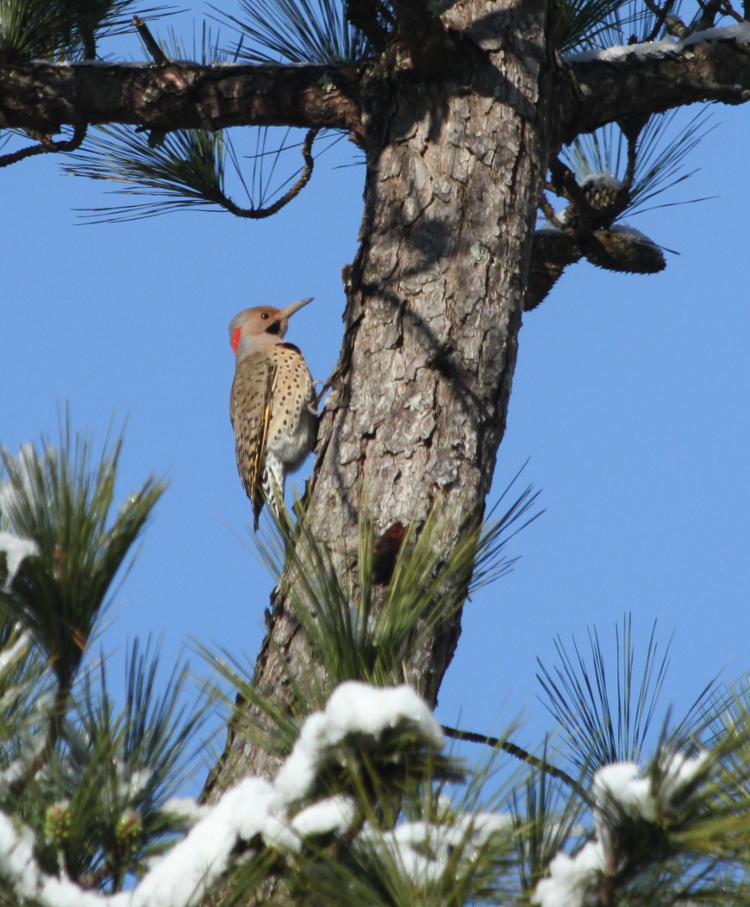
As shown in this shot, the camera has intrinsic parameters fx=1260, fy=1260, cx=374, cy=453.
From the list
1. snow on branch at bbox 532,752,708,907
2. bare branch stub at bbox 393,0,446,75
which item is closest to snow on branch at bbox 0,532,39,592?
snow on branch at bbox 532,752,708,907

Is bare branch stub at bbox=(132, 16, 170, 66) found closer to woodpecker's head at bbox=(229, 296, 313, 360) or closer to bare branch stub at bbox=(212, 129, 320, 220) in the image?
bare branch stub at bbox=(212, 129, 320, 220)

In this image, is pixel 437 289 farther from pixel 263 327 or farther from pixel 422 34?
pixel 263 327

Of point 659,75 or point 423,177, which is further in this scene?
point 659,75

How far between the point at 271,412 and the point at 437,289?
2.61 metres

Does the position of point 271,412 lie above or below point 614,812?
above

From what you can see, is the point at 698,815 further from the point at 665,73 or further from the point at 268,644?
the point at 665,73

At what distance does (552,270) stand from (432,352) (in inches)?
60.9

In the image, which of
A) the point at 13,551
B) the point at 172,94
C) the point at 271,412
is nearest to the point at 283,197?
the point at 172,94

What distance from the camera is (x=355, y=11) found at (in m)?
3.62

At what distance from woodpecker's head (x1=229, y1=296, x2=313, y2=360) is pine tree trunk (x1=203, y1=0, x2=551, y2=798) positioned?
9.42ft

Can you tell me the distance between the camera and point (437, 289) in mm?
3254

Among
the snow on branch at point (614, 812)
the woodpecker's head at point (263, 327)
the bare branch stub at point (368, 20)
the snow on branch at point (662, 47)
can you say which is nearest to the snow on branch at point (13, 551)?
the snow on branch at point (614, 812)

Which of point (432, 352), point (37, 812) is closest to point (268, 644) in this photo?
point (432, 352)

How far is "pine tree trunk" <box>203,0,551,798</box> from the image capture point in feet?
9.91
